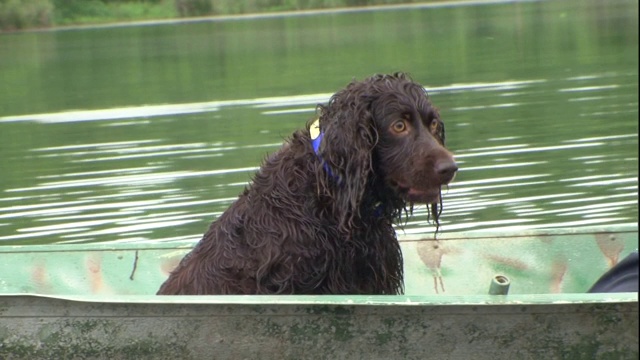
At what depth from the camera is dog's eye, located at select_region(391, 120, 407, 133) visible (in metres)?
4.82

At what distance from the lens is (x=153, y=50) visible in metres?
37.0

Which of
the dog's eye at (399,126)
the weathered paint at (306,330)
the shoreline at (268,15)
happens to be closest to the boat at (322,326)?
the weathered paint at (306,330)

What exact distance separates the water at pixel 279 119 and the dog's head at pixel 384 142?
1209mm

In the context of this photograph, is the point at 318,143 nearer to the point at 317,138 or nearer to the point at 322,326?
the point at 317,138

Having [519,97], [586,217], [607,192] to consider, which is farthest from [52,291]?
[519,97]

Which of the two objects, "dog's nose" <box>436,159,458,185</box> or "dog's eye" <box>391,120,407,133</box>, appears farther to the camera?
"dog's eye" <box>391,120,407,133</box>

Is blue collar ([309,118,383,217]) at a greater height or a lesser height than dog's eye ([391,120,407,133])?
lesser

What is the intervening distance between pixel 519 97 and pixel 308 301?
14.8 m

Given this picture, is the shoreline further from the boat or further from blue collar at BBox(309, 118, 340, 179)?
the boat

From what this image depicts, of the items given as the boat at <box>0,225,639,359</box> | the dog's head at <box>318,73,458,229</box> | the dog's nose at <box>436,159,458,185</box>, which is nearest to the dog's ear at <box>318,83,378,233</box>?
the dog's head at <box>318,73,458,229</box>

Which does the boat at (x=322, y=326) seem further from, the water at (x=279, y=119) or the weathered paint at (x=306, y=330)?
the water at (x=279, y=119)

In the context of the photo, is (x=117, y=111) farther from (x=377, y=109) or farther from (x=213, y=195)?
(x=377, y=109)

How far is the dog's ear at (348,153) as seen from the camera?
15.8 ft

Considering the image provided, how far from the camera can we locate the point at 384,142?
192 inches
